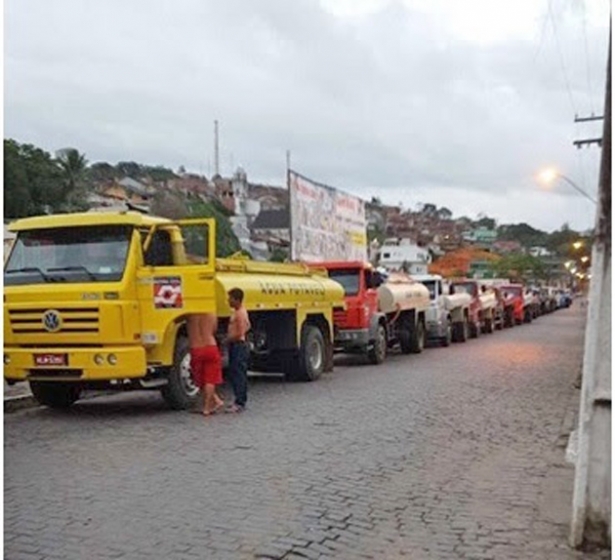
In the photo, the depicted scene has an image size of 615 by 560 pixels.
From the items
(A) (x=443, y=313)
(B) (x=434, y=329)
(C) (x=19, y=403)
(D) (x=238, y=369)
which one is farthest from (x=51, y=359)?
(A) (x=443, y=313)

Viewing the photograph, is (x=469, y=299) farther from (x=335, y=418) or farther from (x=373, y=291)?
(x=335, y=418)

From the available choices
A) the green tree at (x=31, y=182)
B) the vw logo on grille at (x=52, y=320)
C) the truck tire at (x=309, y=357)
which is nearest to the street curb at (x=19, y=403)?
the vw logo on grille at (x=52, y=320)

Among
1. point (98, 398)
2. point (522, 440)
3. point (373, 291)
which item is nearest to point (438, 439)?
point (522, 440)

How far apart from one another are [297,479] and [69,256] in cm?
519

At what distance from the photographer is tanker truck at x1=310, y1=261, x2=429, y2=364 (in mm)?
18453

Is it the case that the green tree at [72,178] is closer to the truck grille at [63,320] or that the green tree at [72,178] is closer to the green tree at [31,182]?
the green tree at [31,182]

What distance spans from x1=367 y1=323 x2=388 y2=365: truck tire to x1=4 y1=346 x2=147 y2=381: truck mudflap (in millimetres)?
9244

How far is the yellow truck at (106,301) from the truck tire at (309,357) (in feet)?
11.1

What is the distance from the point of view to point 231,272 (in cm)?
1280

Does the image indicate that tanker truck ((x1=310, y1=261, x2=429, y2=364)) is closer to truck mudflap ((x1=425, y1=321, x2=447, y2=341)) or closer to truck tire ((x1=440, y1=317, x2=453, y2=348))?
truck mudflap ((x1=425, y1=321, x2=447, y2=341))

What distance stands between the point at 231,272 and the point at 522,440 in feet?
17.2

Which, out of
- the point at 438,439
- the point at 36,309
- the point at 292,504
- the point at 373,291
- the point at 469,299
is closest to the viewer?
the point at 292,504

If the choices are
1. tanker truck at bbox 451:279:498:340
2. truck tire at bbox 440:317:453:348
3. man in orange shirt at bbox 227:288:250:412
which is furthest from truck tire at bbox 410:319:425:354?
man in orange shirt at bbox 227:288:250:412

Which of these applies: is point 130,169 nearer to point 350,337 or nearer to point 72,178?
point 72,178
